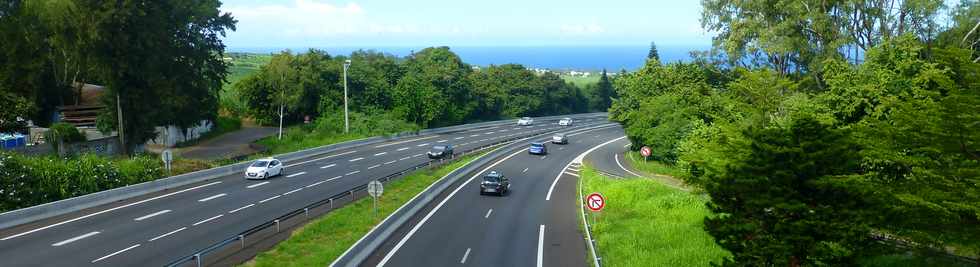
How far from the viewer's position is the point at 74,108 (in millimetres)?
55281

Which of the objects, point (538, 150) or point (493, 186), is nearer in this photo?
point (493, 186)

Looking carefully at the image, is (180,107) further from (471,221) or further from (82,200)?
(471,221)

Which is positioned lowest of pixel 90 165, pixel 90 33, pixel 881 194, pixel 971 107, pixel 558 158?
pixel 558 158

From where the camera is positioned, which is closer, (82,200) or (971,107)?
(971,107)

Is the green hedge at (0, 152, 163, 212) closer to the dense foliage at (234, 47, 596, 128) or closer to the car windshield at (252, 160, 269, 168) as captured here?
the car windshield at (252, 160, 269, 168)

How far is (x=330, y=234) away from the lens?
2523cm

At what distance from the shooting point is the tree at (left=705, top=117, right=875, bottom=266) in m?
14.6

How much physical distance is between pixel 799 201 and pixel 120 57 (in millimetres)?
43894

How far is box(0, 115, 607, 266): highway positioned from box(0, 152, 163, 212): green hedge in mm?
1638

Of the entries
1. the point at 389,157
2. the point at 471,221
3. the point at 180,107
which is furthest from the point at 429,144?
the point at 471,221

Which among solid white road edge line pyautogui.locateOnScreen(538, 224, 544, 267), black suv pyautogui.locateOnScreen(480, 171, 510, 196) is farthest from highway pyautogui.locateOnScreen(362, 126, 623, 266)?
black suv pyautogui.locateOnScreen(480, 171, 510, 196)

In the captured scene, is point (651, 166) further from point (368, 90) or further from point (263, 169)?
point (368, 90)

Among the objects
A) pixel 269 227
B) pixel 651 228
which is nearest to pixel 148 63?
pixel 269 227

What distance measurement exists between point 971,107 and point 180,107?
48511mm
